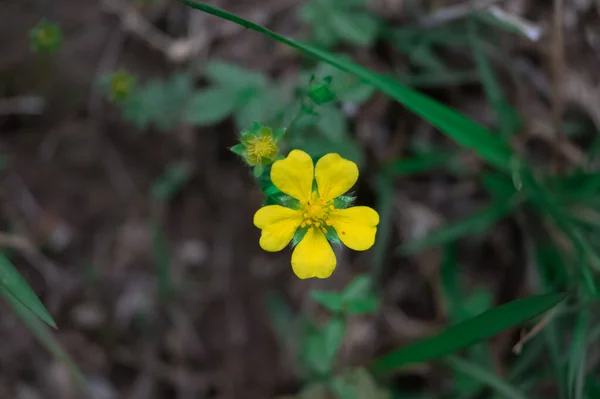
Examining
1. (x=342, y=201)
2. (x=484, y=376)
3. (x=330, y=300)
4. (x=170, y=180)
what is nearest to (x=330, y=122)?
(x=342, y=201)

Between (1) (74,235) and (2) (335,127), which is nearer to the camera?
(2) (335,127)

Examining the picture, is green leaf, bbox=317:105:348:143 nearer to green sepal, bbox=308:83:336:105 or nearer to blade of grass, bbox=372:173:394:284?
green sepal, bbox=308:83:336:105

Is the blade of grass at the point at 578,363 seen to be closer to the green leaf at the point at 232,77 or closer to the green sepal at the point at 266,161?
the green sepal at the point at 266,161

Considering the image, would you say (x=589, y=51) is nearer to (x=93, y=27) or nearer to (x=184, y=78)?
(x=184, y=78)

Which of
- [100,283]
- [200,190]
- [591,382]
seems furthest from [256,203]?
[591,382]

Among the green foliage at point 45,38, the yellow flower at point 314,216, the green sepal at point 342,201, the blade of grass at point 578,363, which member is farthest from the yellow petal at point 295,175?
the green foliage at point 45,38

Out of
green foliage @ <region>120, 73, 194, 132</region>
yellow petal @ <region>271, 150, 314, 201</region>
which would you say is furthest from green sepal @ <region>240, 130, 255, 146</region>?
green foliage @ <region>120, 73, 194, 132</region>
